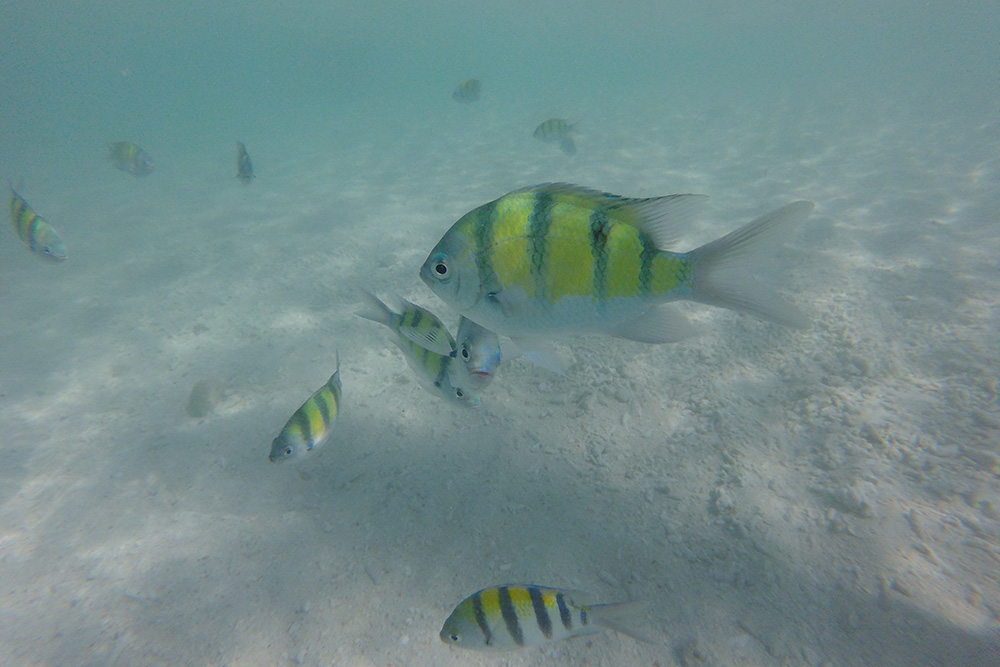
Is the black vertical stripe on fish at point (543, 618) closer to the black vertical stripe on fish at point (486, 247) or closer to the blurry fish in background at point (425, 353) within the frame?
the blurry fish in background at point (425, 353)

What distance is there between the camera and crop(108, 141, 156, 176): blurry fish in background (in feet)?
24.6

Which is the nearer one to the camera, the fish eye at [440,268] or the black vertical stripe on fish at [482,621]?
the fish eye at [440,268]

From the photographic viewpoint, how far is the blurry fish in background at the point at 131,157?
295 inches

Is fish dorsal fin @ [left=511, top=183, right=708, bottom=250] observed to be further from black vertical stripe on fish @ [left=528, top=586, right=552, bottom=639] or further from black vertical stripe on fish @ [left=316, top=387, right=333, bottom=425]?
black vertical stripe on fish @ [left=316, top=387, right=333, bottom=425]

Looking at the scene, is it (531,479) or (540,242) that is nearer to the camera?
(540,242)

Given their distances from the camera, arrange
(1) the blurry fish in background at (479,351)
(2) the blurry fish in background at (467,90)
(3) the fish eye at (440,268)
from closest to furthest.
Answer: (3) the fish eye at (440,268) → (1) the blurry fish in background at (479,351) → (2) the blurry fish in background at (467,90)

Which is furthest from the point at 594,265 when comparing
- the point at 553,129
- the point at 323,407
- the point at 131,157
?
the point at 131,157

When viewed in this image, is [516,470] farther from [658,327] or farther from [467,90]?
[467,90]

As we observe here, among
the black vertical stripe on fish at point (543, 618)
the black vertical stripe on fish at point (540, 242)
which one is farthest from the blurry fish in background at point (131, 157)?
the black vertical stripe on fish at point (543, 618)

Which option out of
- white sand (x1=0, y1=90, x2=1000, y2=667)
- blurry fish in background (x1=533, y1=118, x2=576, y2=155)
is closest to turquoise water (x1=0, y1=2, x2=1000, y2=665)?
white sand (x1=0, y1=90, x2=1000, y2=667)

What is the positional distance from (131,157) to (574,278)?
956 cm

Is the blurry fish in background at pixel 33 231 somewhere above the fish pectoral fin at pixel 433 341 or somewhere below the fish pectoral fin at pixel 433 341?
above

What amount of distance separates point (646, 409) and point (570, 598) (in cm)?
235

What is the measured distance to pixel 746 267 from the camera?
57.2 inches
